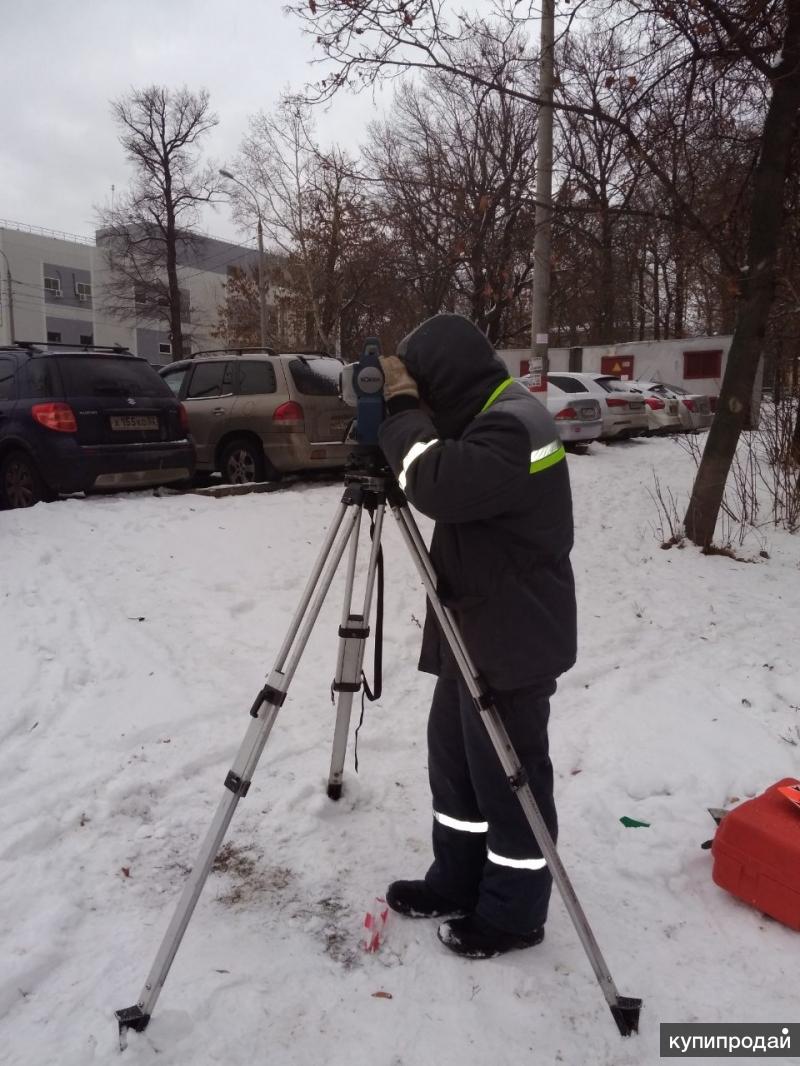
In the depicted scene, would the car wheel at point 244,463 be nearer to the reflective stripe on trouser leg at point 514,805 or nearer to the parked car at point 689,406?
the reflective stripe on trouser leg at point 514,805

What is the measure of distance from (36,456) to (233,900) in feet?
17.7

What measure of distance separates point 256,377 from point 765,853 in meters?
7.61

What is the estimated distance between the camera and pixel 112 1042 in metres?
2.02

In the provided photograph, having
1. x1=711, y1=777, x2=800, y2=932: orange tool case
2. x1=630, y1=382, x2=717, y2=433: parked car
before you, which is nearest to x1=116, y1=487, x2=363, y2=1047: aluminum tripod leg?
x1=711, y1=777, x2=800, y2=932: orange tool case

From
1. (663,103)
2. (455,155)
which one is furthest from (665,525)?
(455,155)

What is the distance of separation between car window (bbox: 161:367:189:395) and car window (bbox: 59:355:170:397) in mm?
1739

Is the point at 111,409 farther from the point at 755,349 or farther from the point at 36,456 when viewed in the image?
the point at 755,349

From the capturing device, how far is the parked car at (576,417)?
509 inches

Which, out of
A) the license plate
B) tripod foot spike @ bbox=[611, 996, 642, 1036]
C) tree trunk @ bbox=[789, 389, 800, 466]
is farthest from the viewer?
tree trunk @ bbox=[789, 389, 800, 466]

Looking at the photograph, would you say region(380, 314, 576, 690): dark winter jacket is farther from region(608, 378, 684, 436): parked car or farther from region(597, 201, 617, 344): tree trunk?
region(608, 378, 684, 436): parked car

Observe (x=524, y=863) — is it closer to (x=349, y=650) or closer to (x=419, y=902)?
(x=419, y=902)

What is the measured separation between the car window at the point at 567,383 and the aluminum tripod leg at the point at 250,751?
485 inches

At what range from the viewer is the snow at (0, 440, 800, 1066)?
84.8 inches

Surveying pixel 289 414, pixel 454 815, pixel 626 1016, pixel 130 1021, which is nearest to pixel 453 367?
pixel 454 815
